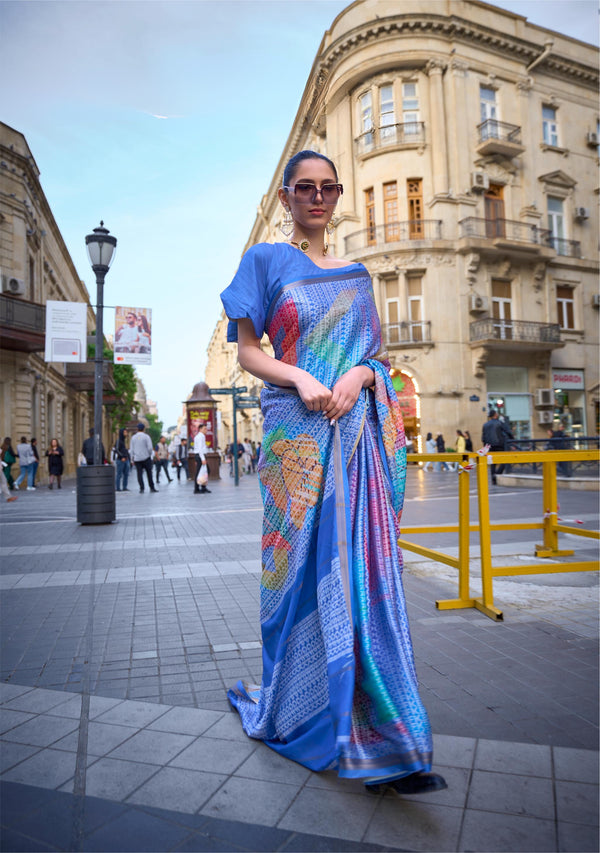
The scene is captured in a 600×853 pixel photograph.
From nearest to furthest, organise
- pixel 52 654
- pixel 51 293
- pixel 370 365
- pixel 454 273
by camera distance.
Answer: pixel 370 365 → pixel 52 654 → pixel 454 273 → pixel 51 293

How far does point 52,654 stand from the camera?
10.5 ft

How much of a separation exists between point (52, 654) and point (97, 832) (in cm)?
175

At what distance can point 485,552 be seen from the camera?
12.9ft

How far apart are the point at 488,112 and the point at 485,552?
25812 millimetres

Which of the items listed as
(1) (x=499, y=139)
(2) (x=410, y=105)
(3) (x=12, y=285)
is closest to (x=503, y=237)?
(1) (x=499, y=139)

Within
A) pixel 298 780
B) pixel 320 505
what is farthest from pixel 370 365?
pixel 298 780

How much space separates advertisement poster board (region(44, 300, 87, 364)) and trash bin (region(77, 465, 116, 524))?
4.29 meters

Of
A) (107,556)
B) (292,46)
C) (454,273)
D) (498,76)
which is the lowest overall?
(107,556)

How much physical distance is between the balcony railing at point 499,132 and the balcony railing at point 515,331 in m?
7.82

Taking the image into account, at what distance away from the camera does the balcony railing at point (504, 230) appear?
2548cm

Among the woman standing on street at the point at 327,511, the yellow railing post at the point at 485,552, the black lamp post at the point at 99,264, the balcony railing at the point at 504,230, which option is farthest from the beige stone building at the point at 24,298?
the woman standing on street at the point at 327,511

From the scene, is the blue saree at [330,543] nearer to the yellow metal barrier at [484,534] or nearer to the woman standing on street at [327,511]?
the woman standing on street at [327,511]

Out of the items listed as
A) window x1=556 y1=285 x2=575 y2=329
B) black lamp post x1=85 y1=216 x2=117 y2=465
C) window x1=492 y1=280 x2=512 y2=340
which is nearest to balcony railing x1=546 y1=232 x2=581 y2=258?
window x1=556 y1=285 x2=575 y2=329

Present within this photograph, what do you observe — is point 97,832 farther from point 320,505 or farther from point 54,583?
point 54,583
